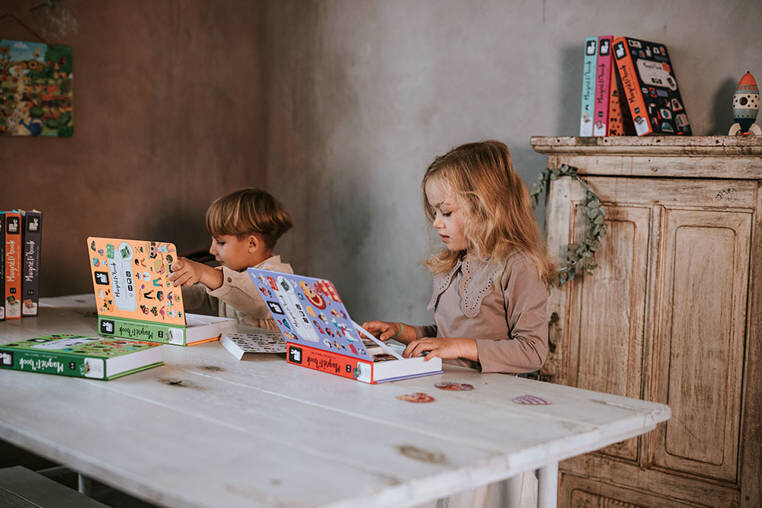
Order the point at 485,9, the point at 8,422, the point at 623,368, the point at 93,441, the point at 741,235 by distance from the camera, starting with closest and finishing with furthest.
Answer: the point at 93,441
the point at 8,422
the point at 741,235
the point at 623,368
the point at 485,9

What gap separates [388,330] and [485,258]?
1.07ft

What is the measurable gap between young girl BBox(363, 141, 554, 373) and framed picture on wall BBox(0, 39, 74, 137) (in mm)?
1682

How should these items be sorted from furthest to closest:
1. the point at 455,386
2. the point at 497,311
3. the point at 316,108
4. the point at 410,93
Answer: the point at 316,108, the point at 410,93, the point at 497,311, the point at 455,386

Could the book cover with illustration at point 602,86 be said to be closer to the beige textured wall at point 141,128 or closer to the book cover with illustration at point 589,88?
the book cover with illustration at point 589,88

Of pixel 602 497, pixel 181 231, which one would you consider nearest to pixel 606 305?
pixel 602 497

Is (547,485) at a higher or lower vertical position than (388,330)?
lower

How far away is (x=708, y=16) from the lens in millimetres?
2430

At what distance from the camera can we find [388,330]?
2014 mm

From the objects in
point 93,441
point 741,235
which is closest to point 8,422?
point 93,441

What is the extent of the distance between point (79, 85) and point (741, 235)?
2515mm

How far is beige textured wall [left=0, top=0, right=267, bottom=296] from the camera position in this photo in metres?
3.05

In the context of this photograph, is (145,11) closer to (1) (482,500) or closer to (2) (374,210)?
(2) (374,210)

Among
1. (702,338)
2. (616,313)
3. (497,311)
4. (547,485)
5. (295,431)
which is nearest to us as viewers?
(295,431)

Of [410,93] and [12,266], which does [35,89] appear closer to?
[12,266]
